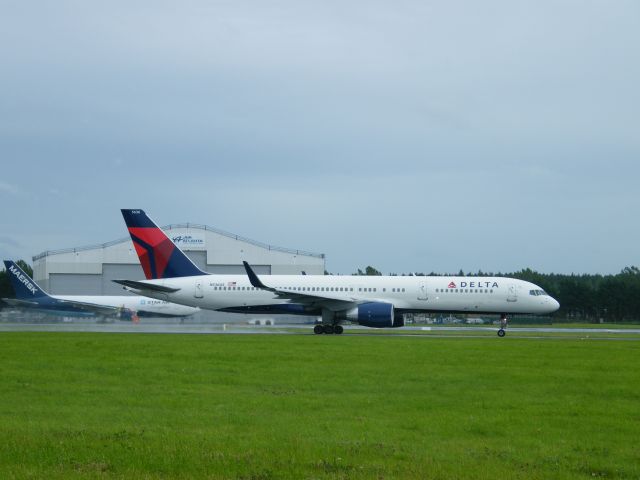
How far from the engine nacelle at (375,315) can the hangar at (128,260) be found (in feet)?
132

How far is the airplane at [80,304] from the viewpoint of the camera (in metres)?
75.1

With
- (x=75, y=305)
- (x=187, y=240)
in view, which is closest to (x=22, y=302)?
(x=75, y=305)

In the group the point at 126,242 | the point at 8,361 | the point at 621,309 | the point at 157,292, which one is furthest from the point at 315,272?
the point at 8,361

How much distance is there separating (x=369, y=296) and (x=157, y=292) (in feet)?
41.0

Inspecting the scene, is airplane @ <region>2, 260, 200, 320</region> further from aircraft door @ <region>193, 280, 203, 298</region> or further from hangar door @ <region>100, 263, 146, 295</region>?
aircraft door @ <region>193, 280, 203, 298</region>

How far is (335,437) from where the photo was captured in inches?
488

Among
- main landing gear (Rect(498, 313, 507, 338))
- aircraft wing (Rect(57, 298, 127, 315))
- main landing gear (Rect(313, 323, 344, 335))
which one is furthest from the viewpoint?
aircraft wing (Rect(57, 298, 127, 315))

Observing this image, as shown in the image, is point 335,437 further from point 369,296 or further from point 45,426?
point 369,296

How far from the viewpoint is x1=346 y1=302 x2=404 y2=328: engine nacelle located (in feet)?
151

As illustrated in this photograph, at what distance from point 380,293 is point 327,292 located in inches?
121

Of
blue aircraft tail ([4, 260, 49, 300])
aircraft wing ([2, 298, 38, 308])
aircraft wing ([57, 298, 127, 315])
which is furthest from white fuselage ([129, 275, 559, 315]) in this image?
aircraft wing ([2, 298, 38, 308])

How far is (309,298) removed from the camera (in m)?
47.1

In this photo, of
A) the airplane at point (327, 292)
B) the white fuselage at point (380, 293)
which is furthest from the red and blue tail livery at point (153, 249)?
the white fuselage at point (380, 293)

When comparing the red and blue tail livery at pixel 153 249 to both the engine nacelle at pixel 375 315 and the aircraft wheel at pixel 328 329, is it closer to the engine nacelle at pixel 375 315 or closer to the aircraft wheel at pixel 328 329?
the aircraft wheel at pixel 328 329
